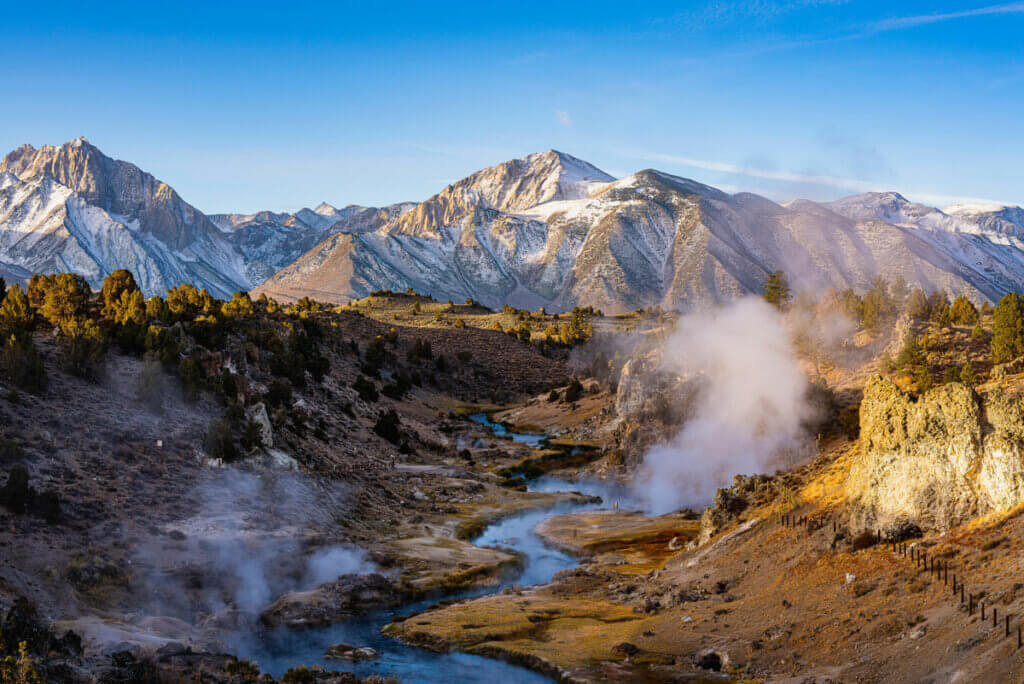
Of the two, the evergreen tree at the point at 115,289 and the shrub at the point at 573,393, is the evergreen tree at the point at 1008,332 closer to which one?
the shrub at the point at 573,393

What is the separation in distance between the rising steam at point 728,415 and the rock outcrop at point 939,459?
27587 mm

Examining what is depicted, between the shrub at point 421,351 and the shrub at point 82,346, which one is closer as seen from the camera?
the shrub at point 82,346

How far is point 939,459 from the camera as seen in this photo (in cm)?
2950

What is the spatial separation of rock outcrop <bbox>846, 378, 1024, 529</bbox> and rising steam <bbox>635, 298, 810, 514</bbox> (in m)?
27.6


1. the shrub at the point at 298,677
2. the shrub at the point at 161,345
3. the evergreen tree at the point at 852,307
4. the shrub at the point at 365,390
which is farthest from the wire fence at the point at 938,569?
the shrub at the point at 365,390

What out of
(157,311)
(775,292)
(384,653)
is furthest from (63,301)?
(775,292)

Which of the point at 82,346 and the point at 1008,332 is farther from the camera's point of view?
the point at 1008,332

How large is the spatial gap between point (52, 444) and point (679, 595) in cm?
3236

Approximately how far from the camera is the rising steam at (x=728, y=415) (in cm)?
6109

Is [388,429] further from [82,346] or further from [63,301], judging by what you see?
[82,346]

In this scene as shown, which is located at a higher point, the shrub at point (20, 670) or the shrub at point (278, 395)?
the shrub at point (278, 395)

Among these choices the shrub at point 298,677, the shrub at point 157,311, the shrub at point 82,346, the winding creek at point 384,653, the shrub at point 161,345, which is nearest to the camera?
the shrub at point 298,677

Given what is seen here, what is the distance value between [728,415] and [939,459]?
124 feet

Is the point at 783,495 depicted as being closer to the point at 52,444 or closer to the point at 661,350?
the point at 52,444
